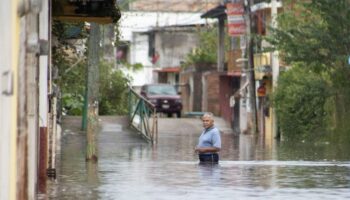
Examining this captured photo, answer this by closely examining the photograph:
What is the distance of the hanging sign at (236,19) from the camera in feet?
170

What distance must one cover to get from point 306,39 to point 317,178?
1722 centimetres

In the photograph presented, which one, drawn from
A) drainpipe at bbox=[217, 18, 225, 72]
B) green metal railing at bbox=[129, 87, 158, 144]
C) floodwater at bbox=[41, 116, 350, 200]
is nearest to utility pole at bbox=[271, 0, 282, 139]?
green metal railing at bbox=[129, 87, 158, 144]

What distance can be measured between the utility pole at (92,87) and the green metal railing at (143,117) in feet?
30.9

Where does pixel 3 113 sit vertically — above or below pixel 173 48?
below

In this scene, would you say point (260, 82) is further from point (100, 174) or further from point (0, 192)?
point (0, 192)

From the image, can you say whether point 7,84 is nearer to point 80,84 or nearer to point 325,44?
point 325,44

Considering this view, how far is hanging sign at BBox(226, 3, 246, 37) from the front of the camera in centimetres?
5169

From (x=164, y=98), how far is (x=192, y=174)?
4184 cm

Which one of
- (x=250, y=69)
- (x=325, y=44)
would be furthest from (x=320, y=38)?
(x=250, y=69)

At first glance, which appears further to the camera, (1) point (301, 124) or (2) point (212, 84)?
(2) point (212, 84)

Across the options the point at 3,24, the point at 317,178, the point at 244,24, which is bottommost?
the point at 317,178

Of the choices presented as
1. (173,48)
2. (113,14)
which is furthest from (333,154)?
(173,48)

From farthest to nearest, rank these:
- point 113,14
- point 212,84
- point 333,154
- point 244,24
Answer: point 212,84 < point 244,24 < point 333,154 < point 113,14

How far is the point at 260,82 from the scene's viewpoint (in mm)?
54156
